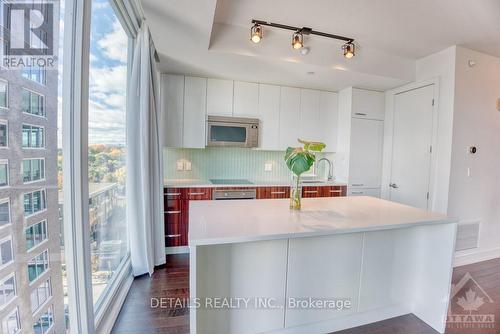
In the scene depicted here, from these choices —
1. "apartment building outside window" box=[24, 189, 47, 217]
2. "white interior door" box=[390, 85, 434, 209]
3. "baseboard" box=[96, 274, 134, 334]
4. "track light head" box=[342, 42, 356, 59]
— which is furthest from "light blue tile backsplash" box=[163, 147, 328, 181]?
"apartment building outside window" box=[24, 189, 47, 217]

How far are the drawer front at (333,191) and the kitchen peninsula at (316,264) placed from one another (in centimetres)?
138

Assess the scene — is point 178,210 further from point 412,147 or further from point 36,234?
point 412,147

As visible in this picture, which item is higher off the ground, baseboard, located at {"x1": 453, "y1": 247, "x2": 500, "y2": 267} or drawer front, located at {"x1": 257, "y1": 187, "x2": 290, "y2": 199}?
drawer front, located at {"x1": 257, "y1": 187, "x2": 290, "y2": 199}

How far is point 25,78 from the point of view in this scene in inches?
31.1

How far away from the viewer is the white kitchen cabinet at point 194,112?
3.05 metres

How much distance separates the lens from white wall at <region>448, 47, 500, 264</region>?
2637mm

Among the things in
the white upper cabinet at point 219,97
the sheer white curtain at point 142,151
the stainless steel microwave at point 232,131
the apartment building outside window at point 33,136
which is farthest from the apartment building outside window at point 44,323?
the white upper cabinet at point 219,97

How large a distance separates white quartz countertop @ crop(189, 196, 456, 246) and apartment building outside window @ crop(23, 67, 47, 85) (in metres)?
0.90

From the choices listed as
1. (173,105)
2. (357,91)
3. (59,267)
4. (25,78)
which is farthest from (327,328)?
(357,91)

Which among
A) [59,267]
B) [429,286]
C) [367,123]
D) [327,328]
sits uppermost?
[367,123]

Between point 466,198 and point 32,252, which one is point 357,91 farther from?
point 32,252

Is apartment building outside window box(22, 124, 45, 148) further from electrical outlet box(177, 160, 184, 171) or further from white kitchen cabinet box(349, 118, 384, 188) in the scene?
white kitchen cabinet box(349, 118, 384, 188)

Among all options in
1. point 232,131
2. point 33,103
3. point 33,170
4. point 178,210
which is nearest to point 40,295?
point 33,170

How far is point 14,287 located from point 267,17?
2.55m
